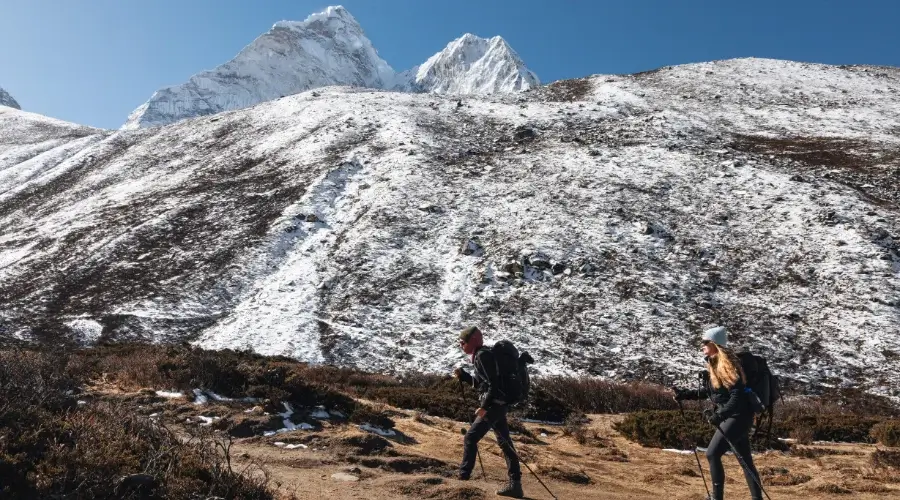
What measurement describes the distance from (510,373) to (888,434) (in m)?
10.6

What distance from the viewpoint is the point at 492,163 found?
4031 centimetres

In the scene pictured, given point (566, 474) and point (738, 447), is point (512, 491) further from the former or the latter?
point (738, 447)

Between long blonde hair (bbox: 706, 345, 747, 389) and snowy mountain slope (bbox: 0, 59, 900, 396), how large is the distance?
13.6 meters

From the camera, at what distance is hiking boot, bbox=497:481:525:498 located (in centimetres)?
758

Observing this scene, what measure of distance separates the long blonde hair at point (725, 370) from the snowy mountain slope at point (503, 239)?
44.7ft

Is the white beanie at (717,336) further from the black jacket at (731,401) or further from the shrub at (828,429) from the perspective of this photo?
the shrub at (828,429)

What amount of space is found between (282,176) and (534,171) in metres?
18.3

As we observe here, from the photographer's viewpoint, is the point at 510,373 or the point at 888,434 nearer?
the point at 510,373

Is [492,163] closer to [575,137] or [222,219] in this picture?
[575,137]

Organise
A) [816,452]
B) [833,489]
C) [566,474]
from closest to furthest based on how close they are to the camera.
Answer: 1. [833,489]
2. [566,474]
3. [816,452]

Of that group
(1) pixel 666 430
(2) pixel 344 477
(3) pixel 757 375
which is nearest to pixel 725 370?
(3) pixel 757 375

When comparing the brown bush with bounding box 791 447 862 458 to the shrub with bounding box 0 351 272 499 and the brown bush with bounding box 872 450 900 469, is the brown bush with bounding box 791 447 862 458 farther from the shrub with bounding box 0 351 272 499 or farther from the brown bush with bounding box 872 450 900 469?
the shrub with bounding box 0 351 272 499

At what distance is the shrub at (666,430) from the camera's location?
1235 centimetres

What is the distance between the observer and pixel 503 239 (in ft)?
97.9
